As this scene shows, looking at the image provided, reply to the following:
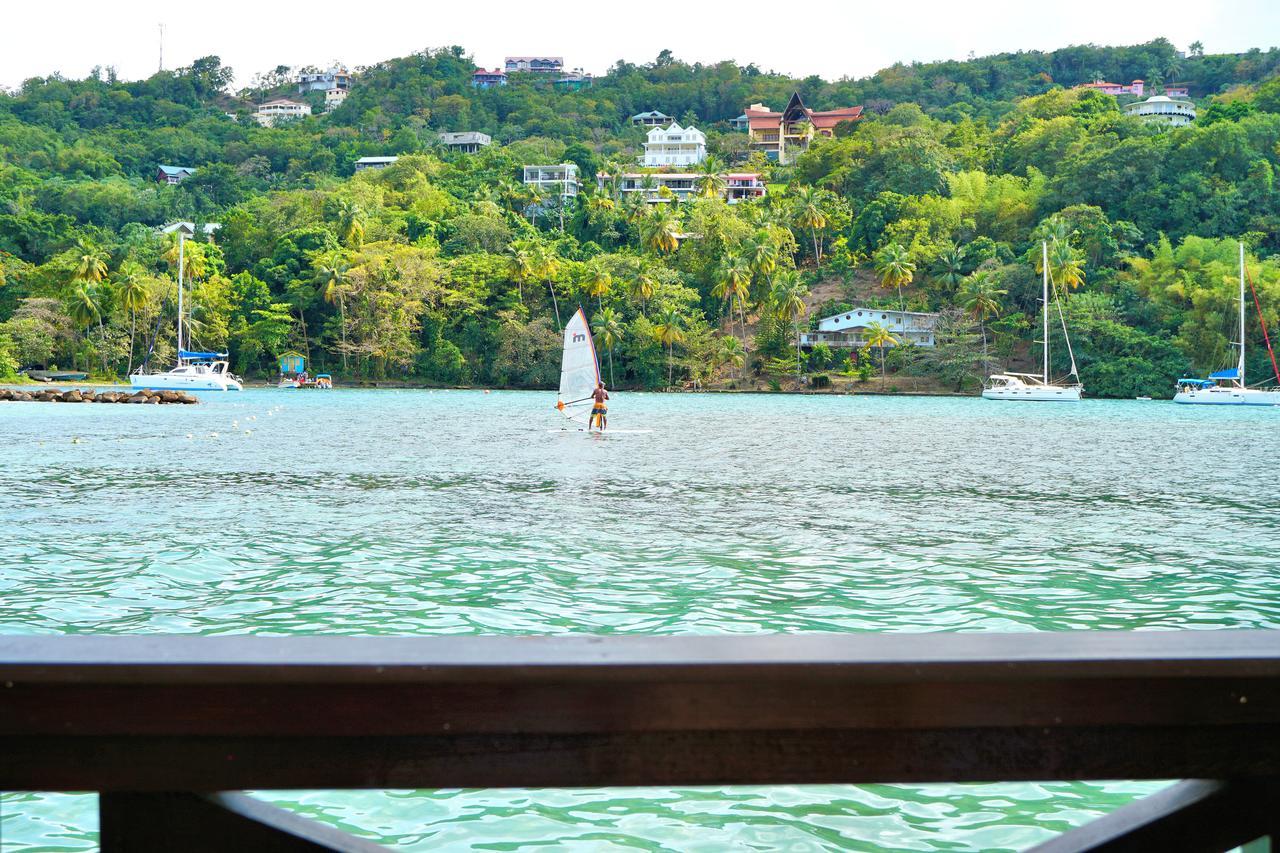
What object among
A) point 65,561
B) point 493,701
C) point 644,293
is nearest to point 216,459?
point 65,561

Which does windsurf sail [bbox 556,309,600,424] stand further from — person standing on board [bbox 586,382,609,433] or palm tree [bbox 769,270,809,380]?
palm tree [bbox 769,270,809,380]

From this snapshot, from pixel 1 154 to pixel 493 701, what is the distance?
126789 mm

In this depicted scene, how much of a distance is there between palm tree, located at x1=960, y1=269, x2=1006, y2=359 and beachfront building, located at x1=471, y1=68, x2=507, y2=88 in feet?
398

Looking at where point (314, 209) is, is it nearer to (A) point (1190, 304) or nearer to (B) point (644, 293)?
(B) point (644, 293)

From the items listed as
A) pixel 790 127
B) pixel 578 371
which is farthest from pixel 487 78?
pixel 578 371

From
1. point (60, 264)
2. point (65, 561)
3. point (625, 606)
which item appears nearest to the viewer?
point (625, 606)

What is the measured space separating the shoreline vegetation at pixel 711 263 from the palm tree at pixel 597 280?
232 mm

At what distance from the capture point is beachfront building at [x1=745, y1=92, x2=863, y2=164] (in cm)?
14138

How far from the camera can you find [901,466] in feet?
73.9

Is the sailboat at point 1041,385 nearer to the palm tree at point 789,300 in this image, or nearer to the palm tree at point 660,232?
the palm tree at point 789,300

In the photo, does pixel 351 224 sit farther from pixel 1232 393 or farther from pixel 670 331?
pixel 1232 393

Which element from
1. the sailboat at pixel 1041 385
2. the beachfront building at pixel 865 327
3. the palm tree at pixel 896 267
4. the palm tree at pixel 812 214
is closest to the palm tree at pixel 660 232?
the palm tree at pixel 812 214

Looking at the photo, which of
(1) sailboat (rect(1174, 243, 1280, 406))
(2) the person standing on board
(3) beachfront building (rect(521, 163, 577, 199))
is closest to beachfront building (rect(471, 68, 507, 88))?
(3) beachfront building (rect(521, 163, 577, 199))

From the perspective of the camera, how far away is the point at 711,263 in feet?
279
